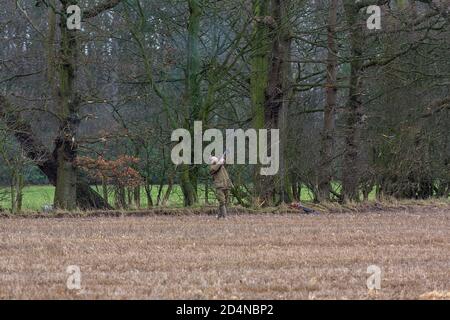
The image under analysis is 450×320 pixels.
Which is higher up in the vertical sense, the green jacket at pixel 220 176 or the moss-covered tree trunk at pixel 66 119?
the moss-covered tree trunk at pixel 66 119

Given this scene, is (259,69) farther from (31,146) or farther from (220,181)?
(31,146)

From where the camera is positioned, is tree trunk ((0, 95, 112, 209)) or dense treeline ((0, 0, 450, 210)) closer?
dense treeline ((0, 0, 450, 210))

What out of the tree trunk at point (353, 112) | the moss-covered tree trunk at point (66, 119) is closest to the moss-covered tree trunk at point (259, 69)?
the tree trunk at point (353, 112)

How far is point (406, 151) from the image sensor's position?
29453mm

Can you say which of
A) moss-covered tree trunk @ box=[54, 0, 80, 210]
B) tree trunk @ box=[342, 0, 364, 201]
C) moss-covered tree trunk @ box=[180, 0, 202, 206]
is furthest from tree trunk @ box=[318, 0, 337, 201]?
moss-covered tree trunk @ box=[54, 0, 80, 210]

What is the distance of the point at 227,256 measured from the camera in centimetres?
1436

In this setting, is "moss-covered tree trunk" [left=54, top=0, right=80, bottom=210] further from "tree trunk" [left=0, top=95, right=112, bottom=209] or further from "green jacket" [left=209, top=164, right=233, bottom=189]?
"green jacket" [left=209, top=164, right=233, bottom=189]

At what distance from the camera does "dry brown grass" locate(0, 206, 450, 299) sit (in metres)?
11.2

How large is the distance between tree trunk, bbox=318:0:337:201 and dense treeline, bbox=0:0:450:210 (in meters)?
0.04

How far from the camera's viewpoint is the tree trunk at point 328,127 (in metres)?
27.6

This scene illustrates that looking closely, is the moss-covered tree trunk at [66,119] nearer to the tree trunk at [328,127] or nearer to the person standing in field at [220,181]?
the person standing in field at [220,181]

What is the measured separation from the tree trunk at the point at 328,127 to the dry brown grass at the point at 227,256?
263 inches

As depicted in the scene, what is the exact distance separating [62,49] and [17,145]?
3235 mm

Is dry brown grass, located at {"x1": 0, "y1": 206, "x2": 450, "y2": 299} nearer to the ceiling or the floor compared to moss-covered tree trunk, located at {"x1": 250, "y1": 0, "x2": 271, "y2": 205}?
nearer to the floor
